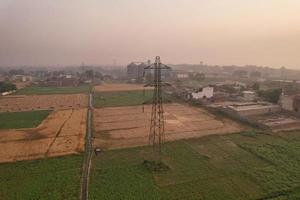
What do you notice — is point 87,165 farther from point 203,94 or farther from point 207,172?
point 203,94

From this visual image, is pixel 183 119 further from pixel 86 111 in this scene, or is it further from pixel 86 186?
pixel 86 186

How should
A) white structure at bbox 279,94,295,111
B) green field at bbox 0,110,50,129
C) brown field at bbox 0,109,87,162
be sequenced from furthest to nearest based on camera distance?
white structure at bbox 279,94,295,111
green field at bbox 0,110,50,129
brown field at bbox 0,109,87,162

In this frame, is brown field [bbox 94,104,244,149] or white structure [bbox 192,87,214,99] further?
white structure [bbox 192,87,214,99]

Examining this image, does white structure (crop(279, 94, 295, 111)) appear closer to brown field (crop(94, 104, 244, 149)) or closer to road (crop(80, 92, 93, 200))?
brown field (crop(94, 104, 244, 149))

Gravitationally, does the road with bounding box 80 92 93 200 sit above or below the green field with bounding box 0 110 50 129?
below

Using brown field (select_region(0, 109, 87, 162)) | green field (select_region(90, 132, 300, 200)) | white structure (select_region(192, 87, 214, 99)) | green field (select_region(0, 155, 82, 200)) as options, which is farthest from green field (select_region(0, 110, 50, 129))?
white structure (select_region(192, 87, 214, 99))

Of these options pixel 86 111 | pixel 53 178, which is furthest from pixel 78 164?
pixel 86 111

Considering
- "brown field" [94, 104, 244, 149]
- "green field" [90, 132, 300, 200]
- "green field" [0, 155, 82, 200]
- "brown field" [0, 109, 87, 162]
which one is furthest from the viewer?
"brown field" [94, 104, 244, 149]
